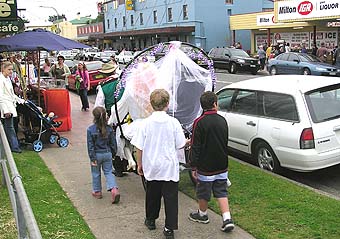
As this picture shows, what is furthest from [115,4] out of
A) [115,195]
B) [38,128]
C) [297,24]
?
[115,195]

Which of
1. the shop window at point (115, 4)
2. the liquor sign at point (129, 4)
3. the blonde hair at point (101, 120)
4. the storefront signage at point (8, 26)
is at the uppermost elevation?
the shop window at point (115, 4)

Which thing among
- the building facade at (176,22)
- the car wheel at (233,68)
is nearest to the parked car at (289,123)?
Answer: the car wheel at (233,68)

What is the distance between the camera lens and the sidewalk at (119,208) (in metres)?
5.01

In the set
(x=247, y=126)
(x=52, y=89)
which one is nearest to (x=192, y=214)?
(x=247, y=126)

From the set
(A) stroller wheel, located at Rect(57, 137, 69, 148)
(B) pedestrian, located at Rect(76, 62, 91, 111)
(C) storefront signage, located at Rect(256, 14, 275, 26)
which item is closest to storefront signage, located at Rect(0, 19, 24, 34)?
(B) pedestrian, located at Rect(76, 62, 91, 111)

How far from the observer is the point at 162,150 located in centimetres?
472

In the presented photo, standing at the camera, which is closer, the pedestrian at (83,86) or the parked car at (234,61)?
the pedestrian at (83,86)

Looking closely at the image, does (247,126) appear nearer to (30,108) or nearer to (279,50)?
(30,108)

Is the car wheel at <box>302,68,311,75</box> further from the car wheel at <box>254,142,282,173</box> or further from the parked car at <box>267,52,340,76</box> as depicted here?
the car wheel at <box>254,142,282,173</box>

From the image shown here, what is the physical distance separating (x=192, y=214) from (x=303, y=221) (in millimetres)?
1242

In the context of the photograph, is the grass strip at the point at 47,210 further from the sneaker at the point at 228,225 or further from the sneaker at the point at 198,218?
the sneaker at the point at 228,225

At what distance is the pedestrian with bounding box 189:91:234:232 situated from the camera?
4.91 metres

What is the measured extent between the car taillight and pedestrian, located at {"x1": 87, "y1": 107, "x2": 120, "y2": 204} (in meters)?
2.78

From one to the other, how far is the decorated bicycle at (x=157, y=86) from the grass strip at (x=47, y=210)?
1079 mm
